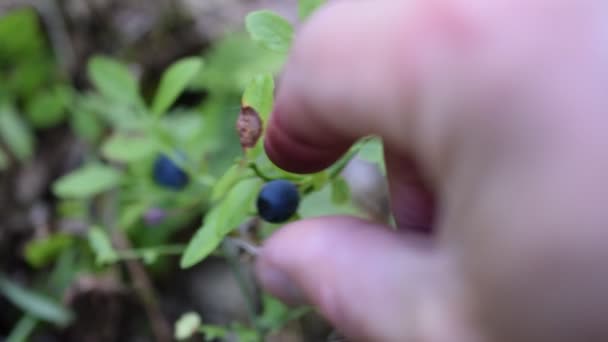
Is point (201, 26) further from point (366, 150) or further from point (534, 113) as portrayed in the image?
point (534, 113)

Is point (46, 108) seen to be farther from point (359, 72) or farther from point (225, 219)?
point (359, 72)

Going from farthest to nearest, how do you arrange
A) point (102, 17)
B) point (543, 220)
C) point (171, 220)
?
point (102, 17) → point (171, 220) → point (543, 220)

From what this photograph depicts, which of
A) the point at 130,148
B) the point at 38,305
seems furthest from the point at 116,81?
the point at 38,305

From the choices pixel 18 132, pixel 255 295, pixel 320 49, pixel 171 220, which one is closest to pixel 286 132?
pixel 320 49

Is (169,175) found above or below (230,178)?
below

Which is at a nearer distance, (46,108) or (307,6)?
(307,6)

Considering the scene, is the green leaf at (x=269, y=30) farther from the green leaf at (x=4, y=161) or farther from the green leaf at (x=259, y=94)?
the green leaf at (x=4, y=161)
